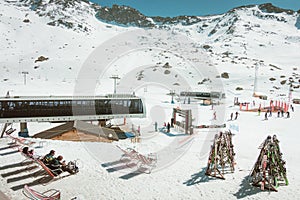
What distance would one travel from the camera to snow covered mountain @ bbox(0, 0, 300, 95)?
5278 centimetres

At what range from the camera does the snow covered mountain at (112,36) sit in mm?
52784

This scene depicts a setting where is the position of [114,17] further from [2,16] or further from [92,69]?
[92,69]

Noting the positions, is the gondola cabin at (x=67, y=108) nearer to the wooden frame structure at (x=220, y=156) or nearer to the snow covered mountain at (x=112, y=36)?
the wooden frame structure at (x=220, y=156)

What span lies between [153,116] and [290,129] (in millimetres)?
12593

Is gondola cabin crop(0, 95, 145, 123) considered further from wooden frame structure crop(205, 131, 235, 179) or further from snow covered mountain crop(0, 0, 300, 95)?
snow covered mountain crop(0, 0, 300, 95)

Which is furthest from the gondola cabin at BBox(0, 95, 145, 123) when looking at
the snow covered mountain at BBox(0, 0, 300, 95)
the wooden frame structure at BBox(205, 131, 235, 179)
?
the snow covered mountain at BBox(0, 0, 300, 95)

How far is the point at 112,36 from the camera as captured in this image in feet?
358

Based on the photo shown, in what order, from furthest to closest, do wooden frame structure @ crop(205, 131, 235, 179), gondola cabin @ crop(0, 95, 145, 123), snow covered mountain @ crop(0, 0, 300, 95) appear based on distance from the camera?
snow covered mountain @ crop(0, 0, 300, 95), gondola cabin @ crop(0, 95, 145, 123), wooden frame structure @ crop(205, 131, 235, 179)

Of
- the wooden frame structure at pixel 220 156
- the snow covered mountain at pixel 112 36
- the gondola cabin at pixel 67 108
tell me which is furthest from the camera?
→ the snow covered mountain at pixel 112 36

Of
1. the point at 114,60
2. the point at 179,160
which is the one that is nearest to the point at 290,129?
the point at 179,160

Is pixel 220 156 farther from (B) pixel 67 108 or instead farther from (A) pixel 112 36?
(A) pixel 112 36

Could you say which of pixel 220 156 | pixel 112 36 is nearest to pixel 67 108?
pixel 220 156

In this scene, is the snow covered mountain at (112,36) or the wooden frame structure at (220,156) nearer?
the wooden frame structure at (220,156)

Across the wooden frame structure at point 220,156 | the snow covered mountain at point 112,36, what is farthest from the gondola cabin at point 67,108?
the snow covered mountain at point 112,36
